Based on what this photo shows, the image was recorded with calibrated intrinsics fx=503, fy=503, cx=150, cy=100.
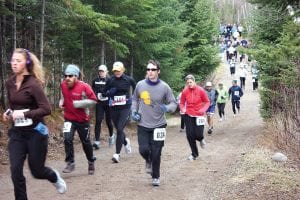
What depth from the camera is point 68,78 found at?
8.99 m

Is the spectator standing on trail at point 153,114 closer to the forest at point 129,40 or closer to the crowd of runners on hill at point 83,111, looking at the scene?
the crowd of runners on hill at point 83,111

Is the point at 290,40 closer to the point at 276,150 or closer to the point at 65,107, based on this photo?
the point at 65,107

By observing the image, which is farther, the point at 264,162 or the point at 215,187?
the point at 264,162

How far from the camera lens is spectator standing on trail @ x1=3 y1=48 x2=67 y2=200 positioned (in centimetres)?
618

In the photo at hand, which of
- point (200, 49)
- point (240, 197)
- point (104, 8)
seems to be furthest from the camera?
point (200, 49)

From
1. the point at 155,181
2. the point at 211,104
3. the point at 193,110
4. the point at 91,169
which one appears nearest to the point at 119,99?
the point at 193,110

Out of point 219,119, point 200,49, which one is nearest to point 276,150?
point 219,119

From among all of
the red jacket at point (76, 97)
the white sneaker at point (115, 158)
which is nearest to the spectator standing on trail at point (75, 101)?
the red jacket at point (76, 97)

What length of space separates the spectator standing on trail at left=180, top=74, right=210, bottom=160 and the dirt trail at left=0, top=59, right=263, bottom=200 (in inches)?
22.9

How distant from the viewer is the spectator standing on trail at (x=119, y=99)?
11.0m

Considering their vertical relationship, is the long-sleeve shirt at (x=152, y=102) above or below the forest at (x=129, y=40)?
below

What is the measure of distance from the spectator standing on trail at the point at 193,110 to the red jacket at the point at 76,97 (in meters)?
3.22

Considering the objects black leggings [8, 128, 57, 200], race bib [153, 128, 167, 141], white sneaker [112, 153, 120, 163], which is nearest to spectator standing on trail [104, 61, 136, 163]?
white sneaker [112, 153, 120, 163]

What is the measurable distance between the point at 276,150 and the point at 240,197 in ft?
16.8
